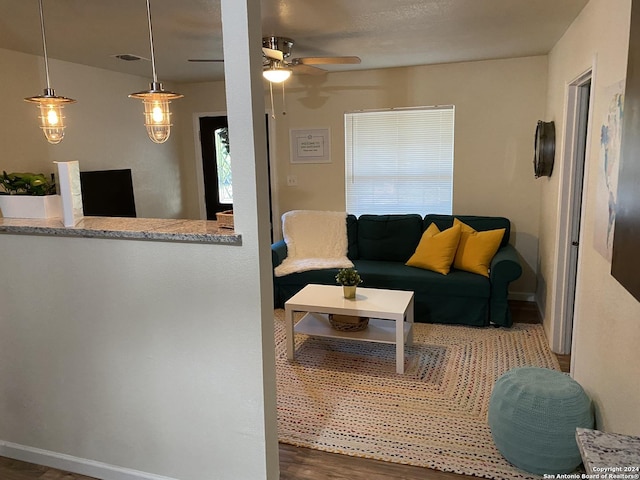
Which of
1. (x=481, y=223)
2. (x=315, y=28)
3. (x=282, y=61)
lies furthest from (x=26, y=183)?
(x=481, y=223)

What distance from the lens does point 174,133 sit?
5676mm

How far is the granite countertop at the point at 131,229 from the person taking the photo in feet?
6.06

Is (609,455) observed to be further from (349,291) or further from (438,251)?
(438,251)

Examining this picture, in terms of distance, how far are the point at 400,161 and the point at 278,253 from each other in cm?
165

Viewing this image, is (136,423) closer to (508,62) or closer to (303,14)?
(303,14)

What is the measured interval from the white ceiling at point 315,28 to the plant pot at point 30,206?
1.09 meters

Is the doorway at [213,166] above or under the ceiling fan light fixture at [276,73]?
under

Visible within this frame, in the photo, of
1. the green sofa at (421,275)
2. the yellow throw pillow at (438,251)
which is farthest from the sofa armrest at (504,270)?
the yellow throw pillow at (438,251)

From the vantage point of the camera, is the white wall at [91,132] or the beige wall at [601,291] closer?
the beige wall at [601,291]

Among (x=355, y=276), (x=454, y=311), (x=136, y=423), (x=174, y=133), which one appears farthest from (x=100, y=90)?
(x=454, y=311)

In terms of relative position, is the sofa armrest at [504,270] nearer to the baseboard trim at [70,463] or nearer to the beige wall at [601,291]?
the beige wall at [601,291]

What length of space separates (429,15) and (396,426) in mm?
2472

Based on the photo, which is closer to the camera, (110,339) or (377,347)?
(110,339)

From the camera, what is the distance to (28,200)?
229cm
